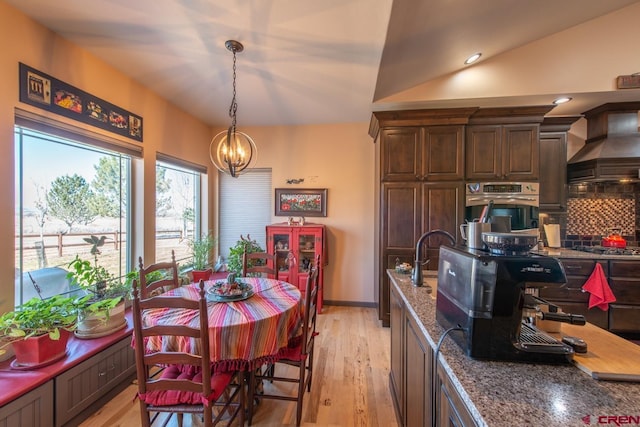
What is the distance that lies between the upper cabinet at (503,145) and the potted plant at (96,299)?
12.7ft

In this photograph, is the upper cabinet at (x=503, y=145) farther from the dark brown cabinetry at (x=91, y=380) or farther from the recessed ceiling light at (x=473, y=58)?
the dark brown cabinetry at (x=91, y=380)

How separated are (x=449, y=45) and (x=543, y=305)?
2338mm

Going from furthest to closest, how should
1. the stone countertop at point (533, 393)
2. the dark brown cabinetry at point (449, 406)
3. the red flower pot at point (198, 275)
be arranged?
the red flower pot at point (198, 275)
the dark brown cabinetry at point (449, 406)
the stone countertop at point (533, 393)

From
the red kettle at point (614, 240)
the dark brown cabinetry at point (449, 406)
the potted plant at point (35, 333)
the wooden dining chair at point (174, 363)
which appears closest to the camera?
the dark brown cabinetry at point (449, 406)

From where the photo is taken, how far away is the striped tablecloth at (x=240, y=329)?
4.82 ft

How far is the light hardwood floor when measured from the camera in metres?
1.83

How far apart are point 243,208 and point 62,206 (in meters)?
2.32

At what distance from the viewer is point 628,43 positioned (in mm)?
2596

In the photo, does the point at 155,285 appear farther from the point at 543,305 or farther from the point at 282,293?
the point at 543,305

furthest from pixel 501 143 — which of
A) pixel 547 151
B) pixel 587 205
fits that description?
pixel 587 205

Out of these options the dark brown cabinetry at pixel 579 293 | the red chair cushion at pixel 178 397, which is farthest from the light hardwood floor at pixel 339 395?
the dark brown cabinetry at pixel 579 293

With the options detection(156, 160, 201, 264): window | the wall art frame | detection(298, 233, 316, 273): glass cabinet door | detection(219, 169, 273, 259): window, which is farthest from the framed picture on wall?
the wall art frame

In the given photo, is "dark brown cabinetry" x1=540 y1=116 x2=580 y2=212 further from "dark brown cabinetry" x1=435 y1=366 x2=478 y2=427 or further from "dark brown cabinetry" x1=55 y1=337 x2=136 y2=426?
"dark brown cabinetry" x1=55 y1=337 x2=136 y2=426

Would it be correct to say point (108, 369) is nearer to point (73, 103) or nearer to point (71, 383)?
point (71, 383)
